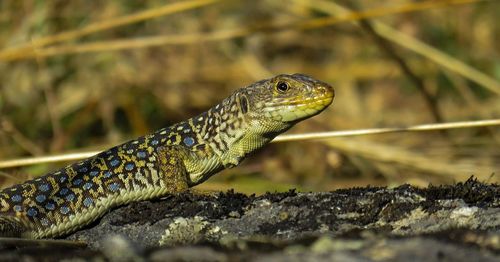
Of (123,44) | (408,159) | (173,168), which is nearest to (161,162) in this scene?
(173,168)

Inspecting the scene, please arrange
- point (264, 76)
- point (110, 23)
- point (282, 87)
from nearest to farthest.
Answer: point (282, 87) < point (110, 23) < point (264, 76)

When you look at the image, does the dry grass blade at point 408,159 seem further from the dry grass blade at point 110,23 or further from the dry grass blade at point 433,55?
the dry grass blade at point 110,23

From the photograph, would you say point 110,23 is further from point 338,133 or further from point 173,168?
point 338,133

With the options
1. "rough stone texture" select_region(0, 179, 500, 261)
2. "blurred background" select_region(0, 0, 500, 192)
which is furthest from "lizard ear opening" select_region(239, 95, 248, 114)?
"blurred background" select_region(0, 0, 500, 192)

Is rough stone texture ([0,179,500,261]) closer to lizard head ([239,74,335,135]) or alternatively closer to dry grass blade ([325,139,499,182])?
lizard head ([239,74,335,135])

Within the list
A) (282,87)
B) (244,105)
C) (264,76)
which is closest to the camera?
(282,87)

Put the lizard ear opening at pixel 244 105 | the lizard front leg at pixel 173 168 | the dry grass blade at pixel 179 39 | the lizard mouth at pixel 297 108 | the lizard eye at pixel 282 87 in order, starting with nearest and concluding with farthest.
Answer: the lizard front leg at pixel 173 168
the lizard mouth at pixel 297 108
the lizard eye at pixel 282 87
the lizard ear opening at pixel 244 105
the dry grass blade at pixel 179 39

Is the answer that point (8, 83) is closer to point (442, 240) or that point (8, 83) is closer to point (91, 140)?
point (91, 140)

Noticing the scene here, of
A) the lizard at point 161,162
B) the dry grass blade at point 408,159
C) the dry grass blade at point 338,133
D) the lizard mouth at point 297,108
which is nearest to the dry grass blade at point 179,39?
the dry grass blade at point 408,159
